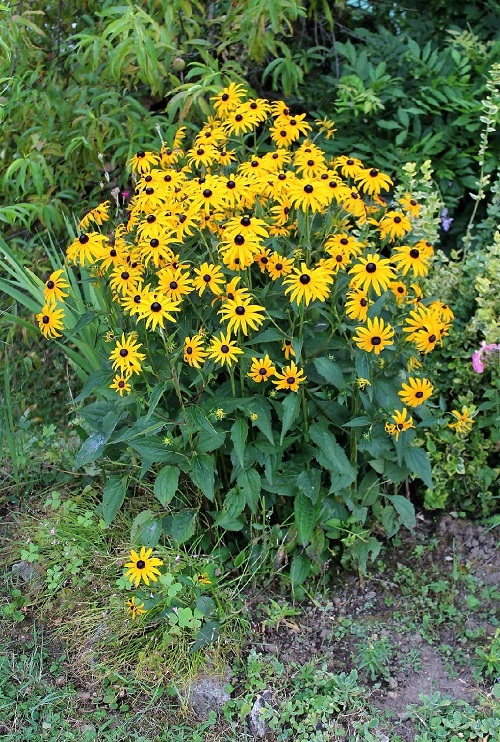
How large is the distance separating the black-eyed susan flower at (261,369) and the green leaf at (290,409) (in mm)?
81

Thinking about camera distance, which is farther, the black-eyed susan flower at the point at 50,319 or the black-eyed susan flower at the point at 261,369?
the black-eyed susan flower at the point at 50,319

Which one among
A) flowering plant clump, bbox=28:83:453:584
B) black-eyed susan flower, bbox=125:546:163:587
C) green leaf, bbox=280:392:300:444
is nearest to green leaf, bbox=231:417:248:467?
flowering plant clump, bbox=28:83:453:584

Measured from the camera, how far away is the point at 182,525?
2.39 metres

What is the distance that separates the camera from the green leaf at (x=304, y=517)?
91.0 inches

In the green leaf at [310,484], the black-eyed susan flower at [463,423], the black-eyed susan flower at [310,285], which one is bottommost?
→ the black-eyed susan flower at [463,423]

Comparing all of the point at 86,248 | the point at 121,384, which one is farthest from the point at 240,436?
the point at 86,248

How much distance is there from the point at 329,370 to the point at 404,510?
0.64m

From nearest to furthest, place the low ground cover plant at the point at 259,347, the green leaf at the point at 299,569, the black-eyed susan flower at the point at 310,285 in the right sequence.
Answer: the black-eyed susan flower at the point at 310,285
the low ground cover plant at the point at 259,347
the green leaf at the point at 299,569

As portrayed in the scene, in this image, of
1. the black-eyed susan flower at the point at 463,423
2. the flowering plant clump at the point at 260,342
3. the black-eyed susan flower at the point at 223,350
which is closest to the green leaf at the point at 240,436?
the flowering plant clump at the point at 260,342

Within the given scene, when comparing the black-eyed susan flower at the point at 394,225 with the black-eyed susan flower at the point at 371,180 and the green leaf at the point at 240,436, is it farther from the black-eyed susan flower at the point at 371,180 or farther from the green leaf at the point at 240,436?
the green leaf at the point at 240,436

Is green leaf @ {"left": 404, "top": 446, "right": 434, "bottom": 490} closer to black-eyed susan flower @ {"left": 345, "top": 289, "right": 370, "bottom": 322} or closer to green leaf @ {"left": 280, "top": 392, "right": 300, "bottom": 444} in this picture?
green leaf @ {"left": 280, "top": 392, "right": 300, "bottom": 444}

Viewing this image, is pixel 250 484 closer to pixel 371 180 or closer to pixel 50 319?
pixel 50 319

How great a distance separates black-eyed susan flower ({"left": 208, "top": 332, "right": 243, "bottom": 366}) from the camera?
6.60ft

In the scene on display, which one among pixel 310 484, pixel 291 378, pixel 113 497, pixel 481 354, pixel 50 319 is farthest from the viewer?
pixel 481 354
